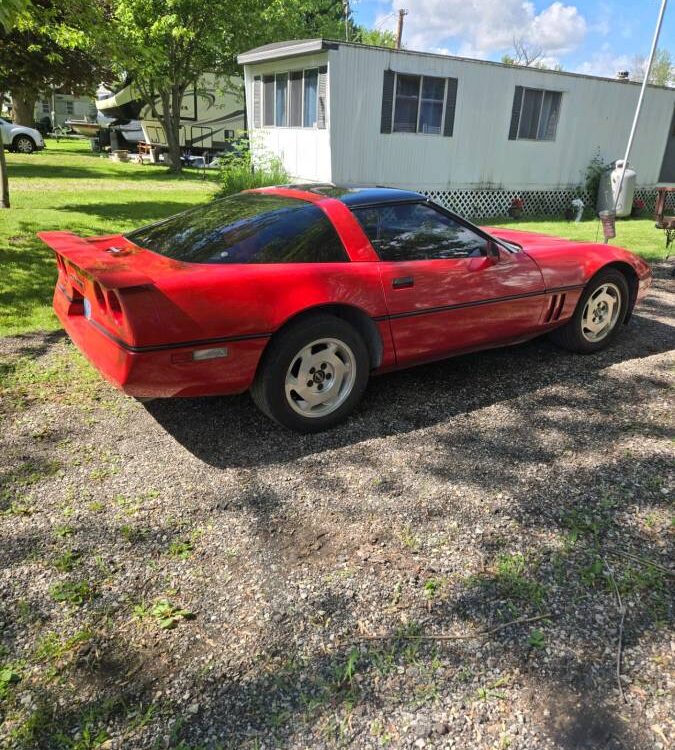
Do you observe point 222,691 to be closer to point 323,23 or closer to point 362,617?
point 362,617

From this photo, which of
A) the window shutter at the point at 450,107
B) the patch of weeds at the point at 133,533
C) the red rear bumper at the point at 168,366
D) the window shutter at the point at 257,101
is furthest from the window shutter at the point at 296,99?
the patch of weeds at the point at 133,533

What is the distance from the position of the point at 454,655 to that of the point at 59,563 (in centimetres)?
164

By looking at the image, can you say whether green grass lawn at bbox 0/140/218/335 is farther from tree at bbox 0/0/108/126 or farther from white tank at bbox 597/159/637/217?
white tank at bbox 597/159/637/217

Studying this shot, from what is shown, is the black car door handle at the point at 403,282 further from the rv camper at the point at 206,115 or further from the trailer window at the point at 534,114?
the rv camper at the point at 206,115

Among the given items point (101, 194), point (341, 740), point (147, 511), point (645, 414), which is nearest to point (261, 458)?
point (147, 511)

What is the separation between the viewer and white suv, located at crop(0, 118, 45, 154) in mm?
23766

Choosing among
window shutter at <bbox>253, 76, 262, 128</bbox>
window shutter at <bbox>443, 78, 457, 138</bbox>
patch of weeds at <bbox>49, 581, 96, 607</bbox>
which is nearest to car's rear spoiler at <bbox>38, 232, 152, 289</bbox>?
patch of weeds at <bbox>49, 581, 96, 607</bbox>

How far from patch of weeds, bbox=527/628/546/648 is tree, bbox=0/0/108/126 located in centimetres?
862

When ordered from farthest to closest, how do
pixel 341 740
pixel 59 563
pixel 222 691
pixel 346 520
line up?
pixel 346 520
pixel 59 563
pixel 222 691
pixel 341 740

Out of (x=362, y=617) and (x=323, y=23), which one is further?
(x=323, y=23)

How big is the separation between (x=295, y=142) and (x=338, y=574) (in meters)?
13.4

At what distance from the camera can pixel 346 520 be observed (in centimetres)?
292

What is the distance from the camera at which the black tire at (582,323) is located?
4.89m

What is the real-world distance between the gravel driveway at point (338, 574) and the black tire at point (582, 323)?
3.00 feet
